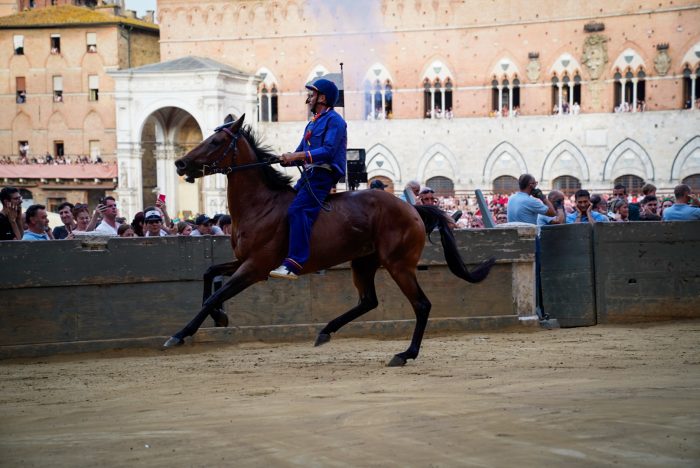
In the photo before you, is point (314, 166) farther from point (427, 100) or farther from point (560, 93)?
point (427, 100)

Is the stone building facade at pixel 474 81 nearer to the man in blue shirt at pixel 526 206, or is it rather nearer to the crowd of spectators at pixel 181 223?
the crowd of spectators at pixel 181 223

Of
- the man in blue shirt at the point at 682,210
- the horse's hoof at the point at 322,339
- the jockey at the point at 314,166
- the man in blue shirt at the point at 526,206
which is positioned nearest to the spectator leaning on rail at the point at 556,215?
the man in blue shirt at the point at 526,206

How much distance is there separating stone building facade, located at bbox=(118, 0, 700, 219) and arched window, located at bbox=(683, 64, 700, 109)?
6cm

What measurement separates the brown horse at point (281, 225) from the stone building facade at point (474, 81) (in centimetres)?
3750

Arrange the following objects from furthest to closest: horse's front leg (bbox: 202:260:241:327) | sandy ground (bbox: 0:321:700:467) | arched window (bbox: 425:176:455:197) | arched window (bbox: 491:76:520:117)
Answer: arched window (bbox: 425:176:455:197) → arched window (bbox: 491:76:520:117) → horse's front leg (bbox: 202:260:241:327) → sandy ground (bbox: 0:321:700:467)

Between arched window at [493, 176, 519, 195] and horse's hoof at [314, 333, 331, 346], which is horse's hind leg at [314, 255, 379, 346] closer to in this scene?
horse's hoof at [314, 333, 331, 346]

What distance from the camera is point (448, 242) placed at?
10.9m

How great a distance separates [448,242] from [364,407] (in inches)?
162

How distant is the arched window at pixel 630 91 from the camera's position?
47.0m

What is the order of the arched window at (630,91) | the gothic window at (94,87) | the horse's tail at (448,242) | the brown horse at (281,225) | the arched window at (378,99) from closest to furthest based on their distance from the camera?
the brown horse at (281,225)
the horse's tail at (448,242)
the arched window at (630,91)
the arched window at (378,99)
the gothic window at (94,87)

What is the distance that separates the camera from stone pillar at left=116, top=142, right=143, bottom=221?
49.1m

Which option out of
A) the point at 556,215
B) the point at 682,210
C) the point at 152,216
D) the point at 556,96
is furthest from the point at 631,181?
the point at 152,216

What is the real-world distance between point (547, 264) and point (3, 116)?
52.0 metres

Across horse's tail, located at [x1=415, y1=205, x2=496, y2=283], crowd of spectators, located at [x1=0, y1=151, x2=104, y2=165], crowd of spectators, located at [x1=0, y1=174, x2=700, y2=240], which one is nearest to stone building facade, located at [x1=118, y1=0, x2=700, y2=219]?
crowd of spectators, located at [x1=0, y1=151, x2=104, y2=165]
